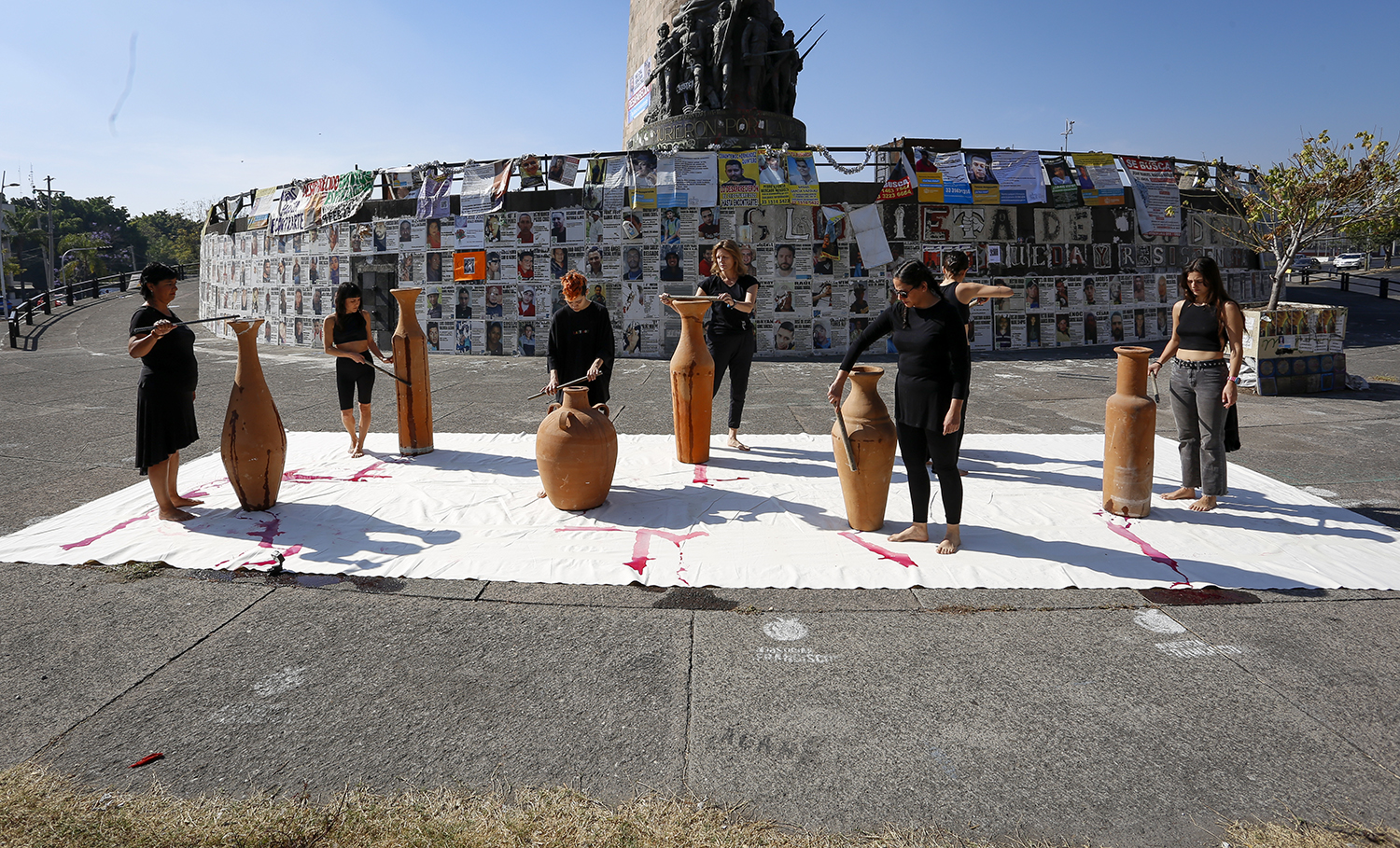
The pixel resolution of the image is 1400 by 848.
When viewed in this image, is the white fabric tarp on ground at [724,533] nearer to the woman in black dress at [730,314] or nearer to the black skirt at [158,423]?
the black skirt at [158,423]

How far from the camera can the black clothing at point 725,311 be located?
6.61 meters

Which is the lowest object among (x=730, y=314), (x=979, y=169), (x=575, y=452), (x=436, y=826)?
(x=436, y=826)

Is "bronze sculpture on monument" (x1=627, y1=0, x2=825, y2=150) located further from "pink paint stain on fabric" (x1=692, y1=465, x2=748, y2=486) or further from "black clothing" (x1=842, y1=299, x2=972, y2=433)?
"black clothing" (x1=842, y1=299, x2=972, y2=433)

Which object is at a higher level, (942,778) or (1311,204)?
(1311,204)

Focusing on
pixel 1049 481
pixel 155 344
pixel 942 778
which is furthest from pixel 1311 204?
pixel 155 344

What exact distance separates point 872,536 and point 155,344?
4.41m

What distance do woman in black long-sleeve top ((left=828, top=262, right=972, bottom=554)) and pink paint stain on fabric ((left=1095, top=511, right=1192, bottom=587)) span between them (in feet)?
3.41

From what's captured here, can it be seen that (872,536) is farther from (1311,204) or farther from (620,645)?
(1311,204)

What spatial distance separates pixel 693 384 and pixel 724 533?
70.7 inches

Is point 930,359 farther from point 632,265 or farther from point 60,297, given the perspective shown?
point 60,297

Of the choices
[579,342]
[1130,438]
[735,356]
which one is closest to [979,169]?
[735,356]

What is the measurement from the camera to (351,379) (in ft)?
22.9

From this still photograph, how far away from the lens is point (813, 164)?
13.5 m

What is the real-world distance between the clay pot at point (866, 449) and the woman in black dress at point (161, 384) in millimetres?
3978
